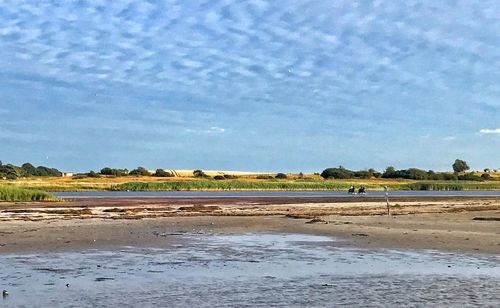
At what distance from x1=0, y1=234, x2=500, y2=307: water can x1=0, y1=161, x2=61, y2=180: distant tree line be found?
113m

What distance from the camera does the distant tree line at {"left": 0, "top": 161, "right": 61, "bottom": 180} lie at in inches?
4906

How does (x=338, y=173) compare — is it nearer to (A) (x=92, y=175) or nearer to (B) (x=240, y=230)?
(A) (x=92, y=175)

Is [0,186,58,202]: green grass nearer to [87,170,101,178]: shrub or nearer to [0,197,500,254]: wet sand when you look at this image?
[0,197,500,254]: wet sand

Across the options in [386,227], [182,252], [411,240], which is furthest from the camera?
[386,227]

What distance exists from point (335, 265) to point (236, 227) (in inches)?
515

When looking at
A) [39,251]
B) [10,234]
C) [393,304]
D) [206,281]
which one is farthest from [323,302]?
[10,234]

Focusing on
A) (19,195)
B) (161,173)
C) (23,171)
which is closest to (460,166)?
(161,173)

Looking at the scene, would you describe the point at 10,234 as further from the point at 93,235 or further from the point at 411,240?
the point at 411,240

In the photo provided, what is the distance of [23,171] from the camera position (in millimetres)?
143250

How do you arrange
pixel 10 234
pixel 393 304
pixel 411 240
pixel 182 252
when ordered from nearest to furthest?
pixel 393 304
pixel 182 252
pixel 411 240
pixel 10 234

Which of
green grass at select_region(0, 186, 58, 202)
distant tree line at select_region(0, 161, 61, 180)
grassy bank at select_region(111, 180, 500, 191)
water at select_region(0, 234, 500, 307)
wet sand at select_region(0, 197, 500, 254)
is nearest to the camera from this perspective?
water at select_region(0, 234, 500, 307)

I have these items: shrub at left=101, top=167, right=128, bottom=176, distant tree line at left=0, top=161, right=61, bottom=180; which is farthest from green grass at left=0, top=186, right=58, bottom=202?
shrub at left=101, top=167, right=128, bottom=176

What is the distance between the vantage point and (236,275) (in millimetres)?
13383

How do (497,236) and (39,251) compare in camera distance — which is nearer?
(39,251)
